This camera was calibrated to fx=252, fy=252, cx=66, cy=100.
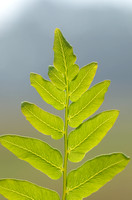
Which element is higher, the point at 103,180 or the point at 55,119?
the point at 55,119

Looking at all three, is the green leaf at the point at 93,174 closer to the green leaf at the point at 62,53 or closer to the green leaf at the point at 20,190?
the green leaf at the point at 20,190

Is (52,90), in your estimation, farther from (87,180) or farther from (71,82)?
(87,180)

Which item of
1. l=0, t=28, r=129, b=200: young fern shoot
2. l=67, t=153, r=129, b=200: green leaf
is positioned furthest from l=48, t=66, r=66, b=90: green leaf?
l=67, t=153, r=129, b=200: green leaf

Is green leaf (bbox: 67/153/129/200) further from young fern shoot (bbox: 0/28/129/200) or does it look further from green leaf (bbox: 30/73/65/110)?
green leaf (bbox: 30/73/65/110)

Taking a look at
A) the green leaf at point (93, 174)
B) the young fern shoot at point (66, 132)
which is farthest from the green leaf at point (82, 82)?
the green leaf at point (93, 174)

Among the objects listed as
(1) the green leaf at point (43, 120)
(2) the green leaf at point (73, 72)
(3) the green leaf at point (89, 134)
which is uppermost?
(2) the green leaf at point (73, 72)

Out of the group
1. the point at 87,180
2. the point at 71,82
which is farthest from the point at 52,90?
the point at 87,180

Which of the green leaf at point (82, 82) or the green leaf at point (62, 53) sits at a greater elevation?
the green leaf at point (62, 53)
